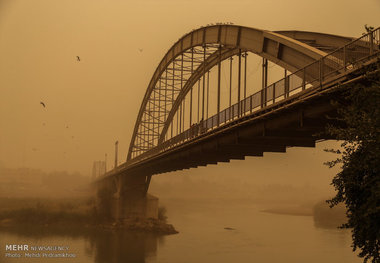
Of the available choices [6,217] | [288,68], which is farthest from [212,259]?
[6,217]

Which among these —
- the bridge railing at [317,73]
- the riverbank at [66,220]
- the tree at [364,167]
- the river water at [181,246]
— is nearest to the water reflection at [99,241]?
the river water at [181,246]

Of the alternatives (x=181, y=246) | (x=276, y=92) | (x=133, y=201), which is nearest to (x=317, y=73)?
(x=276, y=92)

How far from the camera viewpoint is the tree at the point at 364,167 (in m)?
12.4

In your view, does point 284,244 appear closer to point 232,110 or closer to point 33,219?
point 232,110

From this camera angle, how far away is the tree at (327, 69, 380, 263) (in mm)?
12367

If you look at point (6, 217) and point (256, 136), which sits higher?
point (256, 136)

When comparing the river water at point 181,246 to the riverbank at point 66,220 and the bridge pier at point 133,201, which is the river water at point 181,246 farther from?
the bridge pier at point 133,201

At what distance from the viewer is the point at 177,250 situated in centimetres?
4884

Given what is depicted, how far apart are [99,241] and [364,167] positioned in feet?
152

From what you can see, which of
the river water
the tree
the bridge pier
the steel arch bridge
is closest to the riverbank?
the bridge pier

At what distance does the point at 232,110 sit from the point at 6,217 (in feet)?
170

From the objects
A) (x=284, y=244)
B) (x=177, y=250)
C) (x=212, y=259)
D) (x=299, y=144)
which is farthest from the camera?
(x=284, y=244)

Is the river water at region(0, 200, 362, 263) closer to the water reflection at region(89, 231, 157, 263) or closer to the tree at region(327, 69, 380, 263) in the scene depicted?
the water reflection at region(89, 231, 157, 263)

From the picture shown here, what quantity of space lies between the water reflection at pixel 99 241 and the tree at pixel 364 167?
3301 cm
